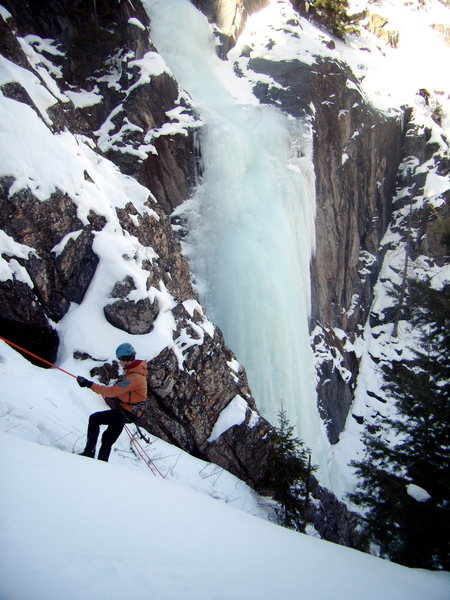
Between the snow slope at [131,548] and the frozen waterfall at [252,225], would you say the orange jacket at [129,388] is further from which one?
the frozen waterfall at [252,225]

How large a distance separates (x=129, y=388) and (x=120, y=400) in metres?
0.19

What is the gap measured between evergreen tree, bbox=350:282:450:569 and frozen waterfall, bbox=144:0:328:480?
469 centimetres

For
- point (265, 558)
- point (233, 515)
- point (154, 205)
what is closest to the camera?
point (265, 558)

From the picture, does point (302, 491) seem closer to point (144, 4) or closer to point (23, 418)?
point (23, 418)

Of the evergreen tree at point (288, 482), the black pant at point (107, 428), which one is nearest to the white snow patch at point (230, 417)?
the evergreen tree at point (288, 482)

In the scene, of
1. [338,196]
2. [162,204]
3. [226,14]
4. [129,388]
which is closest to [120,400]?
[129,388]

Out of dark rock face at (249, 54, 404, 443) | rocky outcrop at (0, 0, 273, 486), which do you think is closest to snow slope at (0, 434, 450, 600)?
rocky outcrop at (0, 0, 273, 486)

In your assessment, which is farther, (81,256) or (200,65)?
(200,65)

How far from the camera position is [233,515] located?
2.89 m

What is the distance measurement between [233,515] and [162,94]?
12.5m

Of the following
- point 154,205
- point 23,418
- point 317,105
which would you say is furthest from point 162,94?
point 23,418

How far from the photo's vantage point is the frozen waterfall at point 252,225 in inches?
440

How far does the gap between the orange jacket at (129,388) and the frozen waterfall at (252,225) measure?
7.31 meters

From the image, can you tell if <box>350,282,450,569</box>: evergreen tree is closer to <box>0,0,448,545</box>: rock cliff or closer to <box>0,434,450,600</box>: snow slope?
→ <box>0,0,448,545</box>: rock cliff
